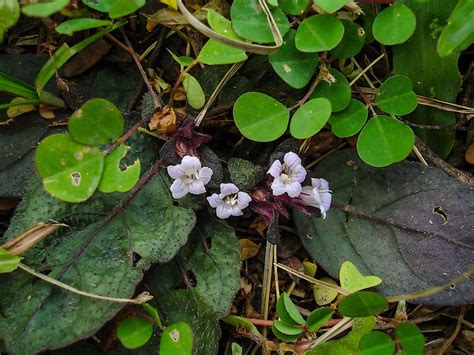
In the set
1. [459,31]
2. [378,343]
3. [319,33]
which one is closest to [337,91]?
[319,33]

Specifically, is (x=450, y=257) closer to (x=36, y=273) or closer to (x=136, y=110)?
(x=136, y=110)

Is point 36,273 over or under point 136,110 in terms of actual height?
under

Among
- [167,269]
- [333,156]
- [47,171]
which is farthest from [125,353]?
[333,156]

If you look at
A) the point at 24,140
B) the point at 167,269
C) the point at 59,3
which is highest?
the point at 59,3

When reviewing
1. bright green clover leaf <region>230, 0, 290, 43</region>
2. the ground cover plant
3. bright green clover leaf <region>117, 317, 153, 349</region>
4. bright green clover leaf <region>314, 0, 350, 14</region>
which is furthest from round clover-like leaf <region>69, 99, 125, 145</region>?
bright green clover leaf <region>314, 0, 350, 14</region>

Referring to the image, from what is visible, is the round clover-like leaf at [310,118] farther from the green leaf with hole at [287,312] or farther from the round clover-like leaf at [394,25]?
the green leaf with hole at [287,312]

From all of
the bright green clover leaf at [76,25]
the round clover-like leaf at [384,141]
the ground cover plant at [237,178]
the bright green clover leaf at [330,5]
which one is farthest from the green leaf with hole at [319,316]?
the bright green clover leaf at [76,25]
